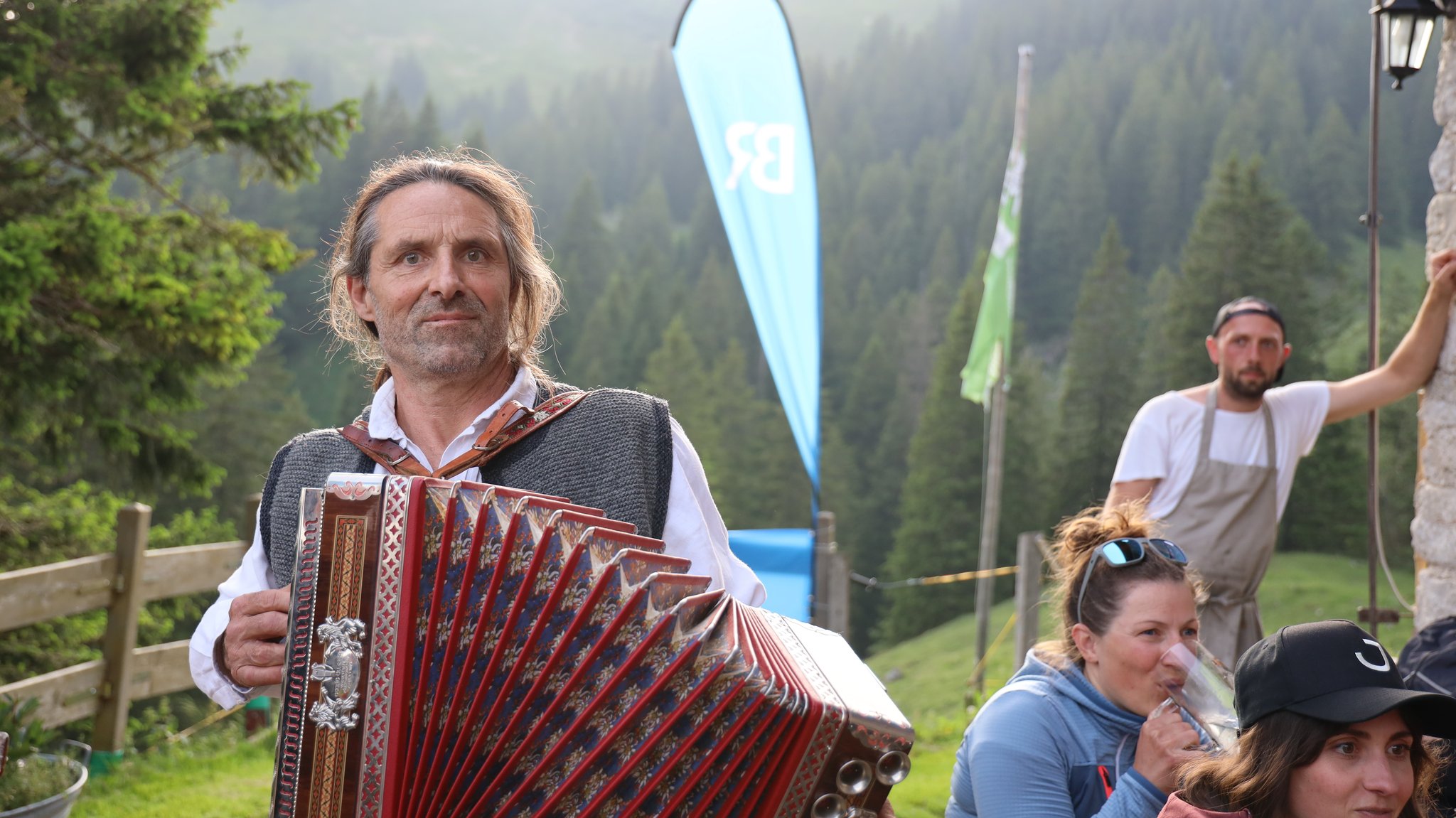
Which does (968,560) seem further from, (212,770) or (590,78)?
(590,78)

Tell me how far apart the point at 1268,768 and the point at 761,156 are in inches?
168

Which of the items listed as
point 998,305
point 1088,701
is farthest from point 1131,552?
point 998,305

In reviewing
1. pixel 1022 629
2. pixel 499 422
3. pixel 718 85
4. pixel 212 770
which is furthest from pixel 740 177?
pixel 499 422

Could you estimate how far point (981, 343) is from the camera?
423 inches

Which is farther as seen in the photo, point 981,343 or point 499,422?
point 981,343

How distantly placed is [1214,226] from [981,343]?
2800 cm

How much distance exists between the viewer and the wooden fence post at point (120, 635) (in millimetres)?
4891

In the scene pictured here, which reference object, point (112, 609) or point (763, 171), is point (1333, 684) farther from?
point (112, 609)

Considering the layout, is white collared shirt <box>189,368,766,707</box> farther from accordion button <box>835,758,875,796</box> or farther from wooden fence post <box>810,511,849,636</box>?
wooden fence post <box>810,511,849,636</box>

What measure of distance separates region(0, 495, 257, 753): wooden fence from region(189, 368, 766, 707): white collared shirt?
10.3 feet

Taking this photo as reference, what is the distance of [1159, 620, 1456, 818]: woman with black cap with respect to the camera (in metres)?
1.60

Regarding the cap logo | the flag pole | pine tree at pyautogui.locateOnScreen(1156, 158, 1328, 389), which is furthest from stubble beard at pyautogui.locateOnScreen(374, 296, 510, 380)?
pine tree at pyautogui.locateOnScreen(1156, 158, 1328, 389)

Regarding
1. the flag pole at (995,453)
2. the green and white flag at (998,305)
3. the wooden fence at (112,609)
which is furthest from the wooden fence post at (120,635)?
the flag pole at (995,453)

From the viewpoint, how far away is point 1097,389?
38.2 meters
